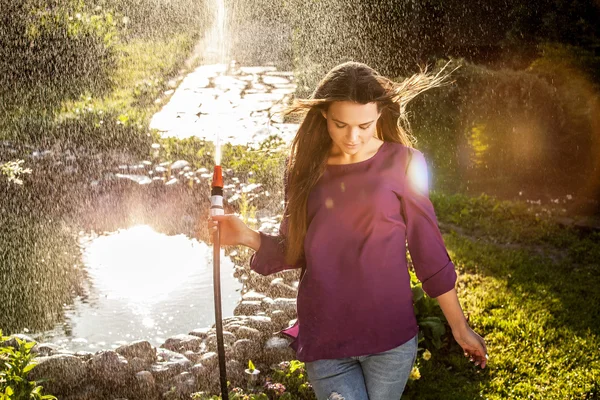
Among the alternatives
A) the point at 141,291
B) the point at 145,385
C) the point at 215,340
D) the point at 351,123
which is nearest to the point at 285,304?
the point at 215,340

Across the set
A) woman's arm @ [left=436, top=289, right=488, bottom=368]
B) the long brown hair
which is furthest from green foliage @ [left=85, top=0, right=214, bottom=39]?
woman's arm @ [left=436, top=289, right=488, bottom=368]

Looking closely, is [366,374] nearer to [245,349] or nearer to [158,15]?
[245,349]

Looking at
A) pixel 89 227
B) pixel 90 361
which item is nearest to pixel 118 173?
pixel 89 227

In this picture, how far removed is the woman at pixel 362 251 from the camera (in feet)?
7.29

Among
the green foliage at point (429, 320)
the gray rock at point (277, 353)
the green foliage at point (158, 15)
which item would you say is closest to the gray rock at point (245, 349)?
the gray rock at point (277, 353)

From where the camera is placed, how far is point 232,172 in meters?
7.82

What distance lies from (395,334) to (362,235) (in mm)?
326

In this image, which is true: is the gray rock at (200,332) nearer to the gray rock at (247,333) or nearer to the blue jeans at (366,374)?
the gray rock at (247,333)

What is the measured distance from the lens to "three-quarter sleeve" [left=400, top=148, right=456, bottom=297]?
→ 225cm

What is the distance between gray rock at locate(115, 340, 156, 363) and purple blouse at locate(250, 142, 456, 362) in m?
1.91

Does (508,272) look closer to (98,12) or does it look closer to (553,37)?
(553,37)

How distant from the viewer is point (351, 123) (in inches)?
86.8

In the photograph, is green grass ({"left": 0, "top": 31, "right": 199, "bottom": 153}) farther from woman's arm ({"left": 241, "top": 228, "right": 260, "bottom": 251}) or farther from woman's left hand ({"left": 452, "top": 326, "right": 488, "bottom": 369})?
woman's left hand ({"left": 452, "top": 326, "right": 488, "bottom": 369})

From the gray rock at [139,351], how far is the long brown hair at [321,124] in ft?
6.17
